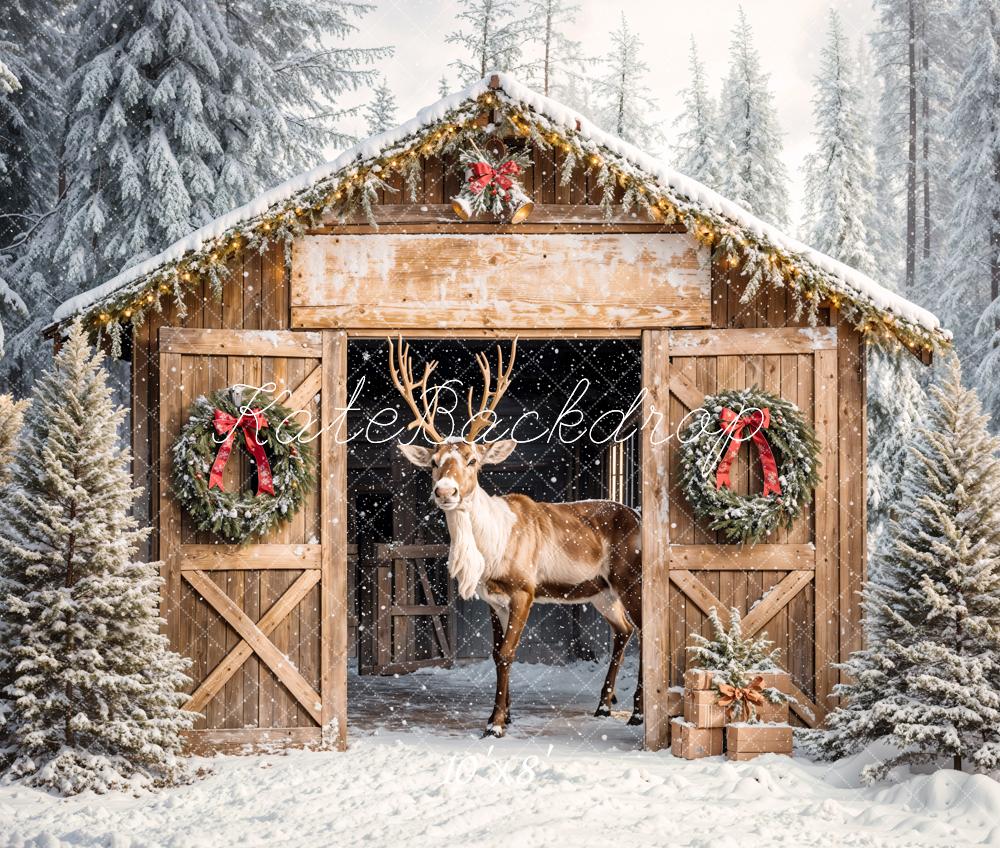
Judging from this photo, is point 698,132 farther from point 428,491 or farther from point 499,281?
point 499,281

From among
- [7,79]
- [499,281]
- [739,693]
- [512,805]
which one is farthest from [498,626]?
[7,79]

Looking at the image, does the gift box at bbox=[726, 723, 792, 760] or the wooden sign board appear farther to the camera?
the wooden sign board

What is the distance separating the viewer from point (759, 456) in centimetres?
855

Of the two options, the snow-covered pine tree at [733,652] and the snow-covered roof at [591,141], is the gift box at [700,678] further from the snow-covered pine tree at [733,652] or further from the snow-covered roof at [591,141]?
the snow-covered roof at [591,141]

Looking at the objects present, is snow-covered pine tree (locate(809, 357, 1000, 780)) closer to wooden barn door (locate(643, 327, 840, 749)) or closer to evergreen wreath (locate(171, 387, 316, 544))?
wooden barn door (locate(643, 327, 840, 749))

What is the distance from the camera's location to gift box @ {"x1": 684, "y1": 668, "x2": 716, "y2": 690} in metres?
8.10

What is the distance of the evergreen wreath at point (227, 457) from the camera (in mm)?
8281

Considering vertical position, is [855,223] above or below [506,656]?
above

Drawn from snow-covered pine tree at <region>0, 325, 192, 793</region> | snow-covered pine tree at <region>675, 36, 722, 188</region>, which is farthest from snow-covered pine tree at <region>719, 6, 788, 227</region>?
snow-covered pine tree at <region>0, 325, 192, 793</region>

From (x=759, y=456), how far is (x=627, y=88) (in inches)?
649

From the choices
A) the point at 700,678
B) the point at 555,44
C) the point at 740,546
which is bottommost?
the point at 700,678

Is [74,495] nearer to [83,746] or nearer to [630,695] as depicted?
[83,746]

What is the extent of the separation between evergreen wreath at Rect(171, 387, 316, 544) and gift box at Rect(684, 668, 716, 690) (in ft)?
Result: 9.96

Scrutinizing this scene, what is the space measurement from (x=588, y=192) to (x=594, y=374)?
14.0 ft
